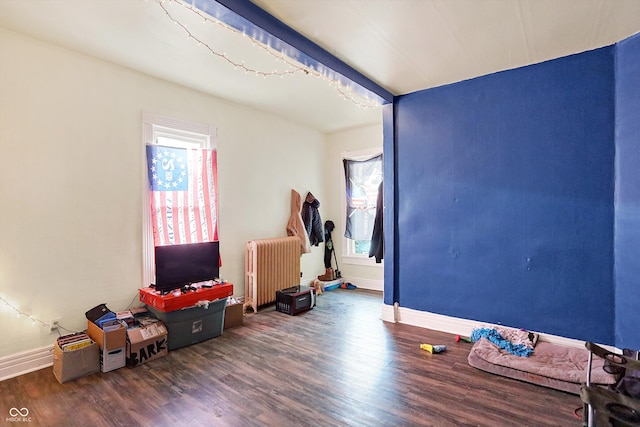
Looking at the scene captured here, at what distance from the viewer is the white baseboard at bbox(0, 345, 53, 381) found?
2.38 metres

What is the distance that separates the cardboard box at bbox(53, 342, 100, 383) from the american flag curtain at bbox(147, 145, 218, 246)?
1.15m

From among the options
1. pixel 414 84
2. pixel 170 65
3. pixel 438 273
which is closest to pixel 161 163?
pixel 170 65

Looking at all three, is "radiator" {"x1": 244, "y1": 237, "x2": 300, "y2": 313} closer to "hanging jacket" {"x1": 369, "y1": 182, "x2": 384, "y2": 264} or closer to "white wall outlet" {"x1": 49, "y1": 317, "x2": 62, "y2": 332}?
"hanging jacket" {"x1": 369, "y1": 182, "x2": 384, "y2": 264}

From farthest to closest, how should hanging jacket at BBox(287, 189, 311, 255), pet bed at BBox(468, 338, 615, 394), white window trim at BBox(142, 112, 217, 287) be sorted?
1. hanging jacket at BBox(287, 189, 311, 255)
2. white window trim at BBox(142, 112, 217, 287)
3. pet bed at BBox(468, 338, 615, 394)

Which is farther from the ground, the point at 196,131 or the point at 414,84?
the point at 414,84

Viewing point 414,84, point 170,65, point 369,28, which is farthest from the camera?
point 414,84

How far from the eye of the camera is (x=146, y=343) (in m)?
2.66

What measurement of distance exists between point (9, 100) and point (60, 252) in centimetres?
128

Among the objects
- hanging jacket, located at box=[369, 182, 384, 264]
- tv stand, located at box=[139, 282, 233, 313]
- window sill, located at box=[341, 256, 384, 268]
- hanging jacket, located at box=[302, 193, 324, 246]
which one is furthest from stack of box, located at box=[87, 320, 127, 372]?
window sill, located at box=[341, 256, 384, 268]

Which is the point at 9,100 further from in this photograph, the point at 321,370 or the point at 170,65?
the point at 321,370

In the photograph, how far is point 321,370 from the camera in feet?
8.14

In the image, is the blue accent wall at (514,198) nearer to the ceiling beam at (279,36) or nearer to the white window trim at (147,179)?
the ceiling beam at (279,36)

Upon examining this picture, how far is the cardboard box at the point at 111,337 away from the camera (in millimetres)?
2469

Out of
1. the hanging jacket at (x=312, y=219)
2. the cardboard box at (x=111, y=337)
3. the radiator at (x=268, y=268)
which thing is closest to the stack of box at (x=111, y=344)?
the cardboard box at (x=111, y=337)
